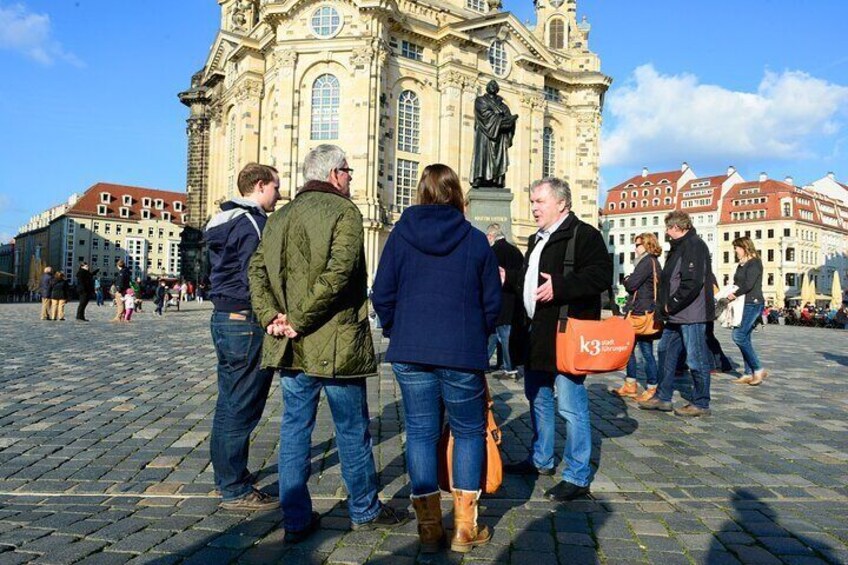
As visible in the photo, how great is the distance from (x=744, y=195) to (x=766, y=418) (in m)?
80.8

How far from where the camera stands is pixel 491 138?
52.7ft

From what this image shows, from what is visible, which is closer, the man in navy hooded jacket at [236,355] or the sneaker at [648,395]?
the man in navy hooded jacket at [236,355]

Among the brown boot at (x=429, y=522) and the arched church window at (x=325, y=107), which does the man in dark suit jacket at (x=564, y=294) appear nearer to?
the brown boot at (x=429, y=522)

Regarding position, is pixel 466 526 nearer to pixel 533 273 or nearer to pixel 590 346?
pixel 590 346

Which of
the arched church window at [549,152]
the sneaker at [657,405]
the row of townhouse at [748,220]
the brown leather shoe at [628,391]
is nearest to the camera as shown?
the sneaker at [657,405]

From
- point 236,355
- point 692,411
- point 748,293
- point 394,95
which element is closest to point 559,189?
point 236,355

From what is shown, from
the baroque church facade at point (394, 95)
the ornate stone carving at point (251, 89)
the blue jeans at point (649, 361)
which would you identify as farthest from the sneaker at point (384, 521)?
the ornate stone carving at point (251, 89)

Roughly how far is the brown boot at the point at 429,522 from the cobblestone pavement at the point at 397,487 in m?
0.08

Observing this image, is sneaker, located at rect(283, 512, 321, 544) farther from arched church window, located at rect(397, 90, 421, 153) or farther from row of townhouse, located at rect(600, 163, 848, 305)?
row of townhouse, located at rect(600, 163, 848, 305)

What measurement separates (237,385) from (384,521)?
1.28 m

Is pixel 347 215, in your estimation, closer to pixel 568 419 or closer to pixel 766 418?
pixel 568 419

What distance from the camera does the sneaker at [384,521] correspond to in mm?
3693

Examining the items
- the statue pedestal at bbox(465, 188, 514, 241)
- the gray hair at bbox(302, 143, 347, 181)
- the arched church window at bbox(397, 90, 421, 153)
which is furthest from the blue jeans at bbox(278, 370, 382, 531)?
the arched church window at bbox(397, 90, 421, 153)

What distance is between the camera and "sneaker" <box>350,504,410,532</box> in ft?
12.1
